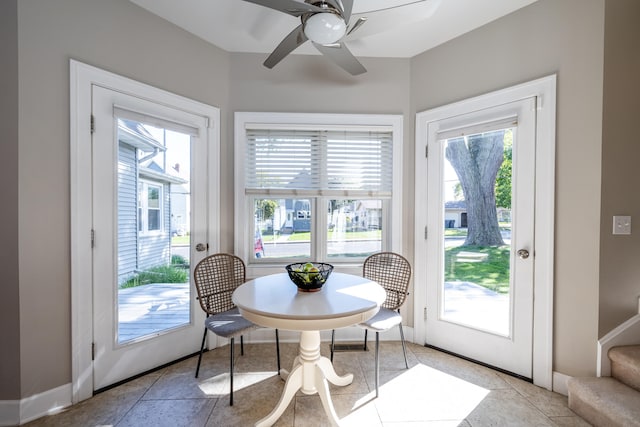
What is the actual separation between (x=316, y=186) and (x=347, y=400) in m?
1.79

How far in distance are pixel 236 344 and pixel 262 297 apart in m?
1.35

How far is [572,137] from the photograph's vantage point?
6.19 feet

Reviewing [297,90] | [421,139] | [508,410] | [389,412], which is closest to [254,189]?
[297,90]

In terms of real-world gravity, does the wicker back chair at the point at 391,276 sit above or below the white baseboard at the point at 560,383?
above

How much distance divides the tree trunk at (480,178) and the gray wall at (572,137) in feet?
1.31

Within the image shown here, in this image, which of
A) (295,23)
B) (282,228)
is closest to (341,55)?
(295,23)

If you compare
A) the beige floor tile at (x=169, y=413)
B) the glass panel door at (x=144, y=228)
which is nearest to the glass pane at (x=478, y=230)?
the beige floor tile at (x=169, y=413)

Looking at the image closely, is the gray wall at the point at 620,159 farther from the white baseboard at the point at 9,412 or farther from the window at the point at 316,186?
the white baseboard at the point at 9,412

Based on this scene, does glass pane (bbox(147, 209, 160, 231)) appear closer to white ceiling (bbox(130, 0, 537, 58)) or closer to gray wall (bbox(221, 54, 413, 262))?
gray wall (bbox(221, 54, 413, 262))

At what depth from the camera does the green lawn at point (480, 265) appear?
2.25 meters

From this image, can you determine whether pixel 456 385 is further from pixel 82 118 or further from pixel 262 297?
pixel 82 118

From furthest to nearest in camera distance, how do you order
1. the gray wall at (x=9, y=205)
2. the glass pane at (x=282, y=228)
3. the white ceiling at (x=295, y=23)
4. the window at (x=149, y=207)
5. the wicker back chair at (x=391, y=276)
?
the glass pane at (x=282, y=228), the wicker back chair at (x=391, y=276), the window at (x=149, y=207), the white ceiling at (x=295, y=23), the gray wall at (x=9, y=205)

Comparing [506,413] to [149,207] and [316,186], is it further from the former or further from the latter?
[149,207]

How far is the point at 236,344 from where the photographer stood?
2.66m
